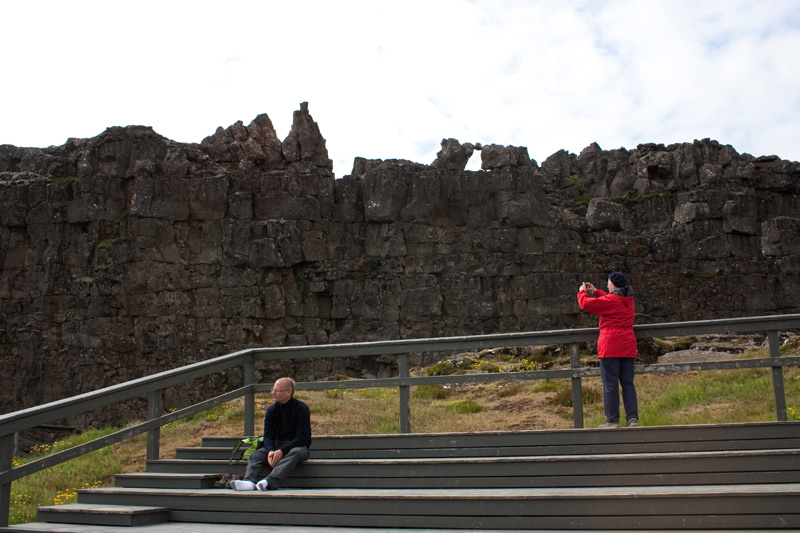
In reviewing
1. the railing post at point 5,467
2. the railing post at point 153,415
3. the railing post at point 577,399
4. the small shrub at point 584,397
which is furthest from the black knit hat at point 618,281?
the railing post at point 5,467

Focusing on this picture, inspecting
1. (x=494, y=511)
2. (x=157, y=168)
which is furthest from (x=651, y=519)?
(x=157, y=168)

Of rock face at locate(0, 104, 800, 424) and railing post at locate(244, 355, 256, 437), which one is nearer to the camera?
railing post at locate(244, 355, 256, 437)

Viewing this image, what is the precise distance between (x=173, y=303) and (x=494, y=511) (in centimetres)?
2453

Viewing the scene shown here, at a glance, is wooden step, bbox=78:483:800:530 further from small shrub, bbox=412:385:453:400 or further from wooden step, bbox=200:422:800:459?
small shrub, bbox=412:385:453:400

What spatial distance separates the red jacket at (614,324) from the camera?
834cm

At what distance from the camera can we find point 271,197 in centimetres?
2953

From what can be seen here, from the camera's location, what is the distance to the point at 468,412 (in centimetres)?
1525

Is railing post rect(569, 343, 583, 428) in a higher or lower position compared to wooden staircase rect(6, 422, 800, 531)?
higher

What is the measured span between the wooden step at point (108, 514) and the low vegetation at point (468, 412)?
2.94 metres

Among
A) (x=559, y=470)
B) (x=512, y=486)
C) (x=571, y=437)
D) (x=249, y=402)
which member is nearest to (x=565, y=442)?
(x=571, y=437)

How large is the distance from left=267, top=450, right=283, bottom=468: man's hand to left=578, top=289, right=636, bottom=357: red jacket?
3602mm

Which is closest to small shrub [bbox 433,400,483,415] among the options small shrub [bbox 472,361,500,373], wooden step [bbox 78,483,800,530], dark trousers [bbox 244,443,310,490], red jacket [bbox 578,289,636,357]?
small shrub [bbox 472,361,500,373]

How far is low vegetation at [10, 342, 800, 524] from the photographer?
11969 millimetres

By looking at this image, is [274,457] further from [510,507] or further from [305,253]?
[305,253]
